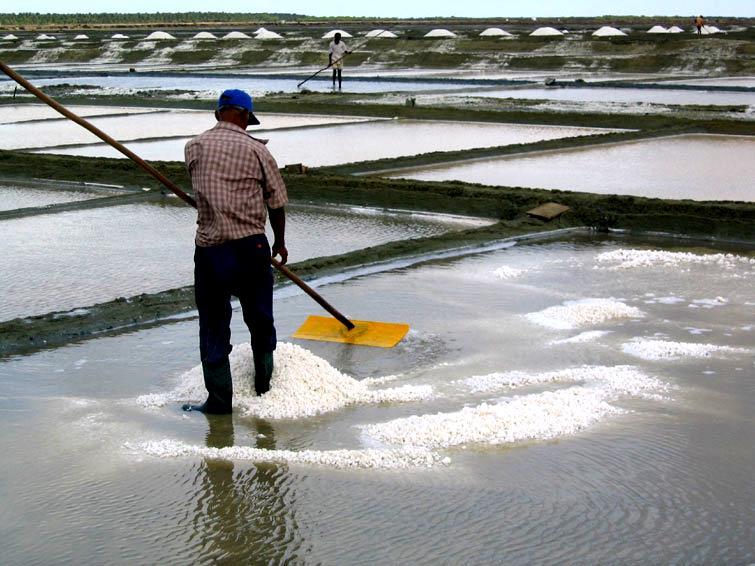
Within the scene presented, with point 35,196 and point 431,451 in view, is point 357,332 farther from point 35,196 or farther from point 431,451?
point 35,196

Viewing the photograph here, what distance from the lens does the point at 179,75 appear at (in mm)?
26672

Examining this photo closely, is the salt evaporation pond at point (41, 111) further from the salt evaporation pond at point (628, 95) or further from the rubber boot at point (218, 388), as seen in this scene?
the rubber boot at point (218, 388)

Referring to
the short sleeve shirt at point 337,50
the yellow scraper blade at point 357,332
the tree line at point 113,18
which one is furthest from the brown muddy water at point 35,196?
the tree line at point 113,18

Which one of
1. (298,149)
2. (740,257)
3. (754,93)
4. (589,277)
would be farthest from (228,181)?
(754,93)

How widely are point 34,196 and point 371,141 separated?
4.28 meters

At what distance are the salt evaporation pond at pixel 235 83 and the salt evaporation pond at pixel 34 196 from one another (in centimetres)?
1014

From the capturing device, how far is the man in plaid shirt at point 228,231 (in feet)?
12.3

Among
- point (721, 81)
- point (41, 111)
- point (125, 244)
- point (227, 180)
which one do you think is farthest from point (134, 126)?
point (721, 81)

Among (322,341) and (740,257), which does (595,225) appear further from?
(322,341)

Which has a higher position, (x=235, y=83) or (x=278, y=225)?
(x=278, y=225)

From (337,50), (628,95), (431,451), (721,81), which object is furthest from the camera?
(721,81)

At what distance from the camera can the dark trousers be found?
3789 mm

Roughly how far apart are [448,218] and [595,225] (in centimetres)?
104

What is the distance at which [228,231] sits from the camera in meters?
3.77
